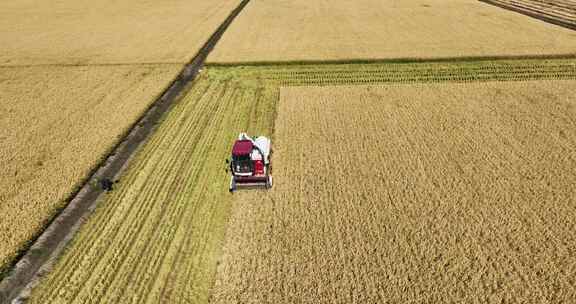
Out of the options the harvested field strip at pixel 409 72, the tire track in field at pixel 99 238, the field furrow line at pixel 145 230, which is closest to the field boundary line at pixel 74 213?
the tire track in field at pixel 99 238

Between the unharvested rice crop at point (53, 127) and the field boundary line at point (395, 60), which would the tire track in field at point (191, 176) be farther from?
the field boundary line at point (395, 60)

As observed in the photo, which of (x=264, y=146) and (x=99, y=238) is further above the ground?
(x=264, y=146)

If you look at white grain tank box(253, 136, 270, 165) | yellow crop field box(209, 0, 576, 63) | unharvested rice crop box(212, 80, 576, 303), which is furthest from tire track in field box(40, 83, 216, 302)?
yellow crop field box(209, 0, 576, 63)

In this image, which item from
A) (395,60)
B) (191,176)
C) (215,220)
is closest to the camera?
(215,220)

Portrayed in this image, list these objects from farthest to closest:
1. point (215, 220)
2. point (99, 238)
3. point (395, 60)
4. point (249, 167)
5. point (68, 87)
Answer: point (395, 60) → point (68, 87) → point (249, 167) → point (215, 220) → point (99, 238)

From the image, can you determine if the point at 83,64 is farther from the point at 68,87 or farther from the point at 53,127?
the point at 53,127

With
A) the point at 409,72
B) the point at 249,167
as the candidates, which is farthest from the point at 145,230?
the point at 409,72
